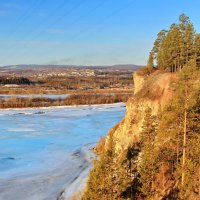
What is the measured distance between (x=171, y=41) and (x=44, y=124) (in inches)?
1072

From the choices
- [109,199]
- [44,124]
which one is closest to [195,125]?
[109,199]

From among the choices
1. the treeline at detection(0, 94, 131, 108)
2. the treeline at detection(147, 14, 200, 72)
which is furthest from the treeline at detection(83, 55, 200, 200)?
the treeline at detection(0, 94, 131, 108)

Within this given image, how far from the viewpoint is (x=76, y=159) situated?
32531 millimetres

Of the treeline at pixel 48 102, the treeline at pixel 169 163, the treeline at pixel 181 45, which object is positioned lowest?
the treeline at pixel 48 102

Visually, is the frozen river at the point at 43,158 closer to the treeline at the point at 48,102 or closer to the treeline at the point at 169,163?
the treeline at the point at 169,163

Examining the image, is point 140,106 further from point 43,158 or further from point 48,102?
point 48,102

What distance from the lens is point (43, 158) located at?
3319 cm

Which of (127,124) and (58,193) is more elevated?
(127,124)

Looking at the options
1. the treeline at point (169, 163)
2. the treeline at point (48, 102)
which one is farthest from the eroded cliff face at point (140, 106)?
the treeline at point (48, 102)

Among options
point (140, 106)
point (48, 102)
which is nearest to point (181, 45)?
point (140, 106)

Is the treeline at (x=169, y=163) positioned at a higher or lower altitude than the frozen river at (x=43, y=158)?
higher

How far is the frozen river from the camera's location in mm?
24609

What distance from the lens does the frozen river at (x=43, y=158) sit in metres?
24.6

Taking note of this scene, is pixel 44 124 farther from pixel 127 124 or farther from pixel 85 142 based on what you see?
pixel 127 124
